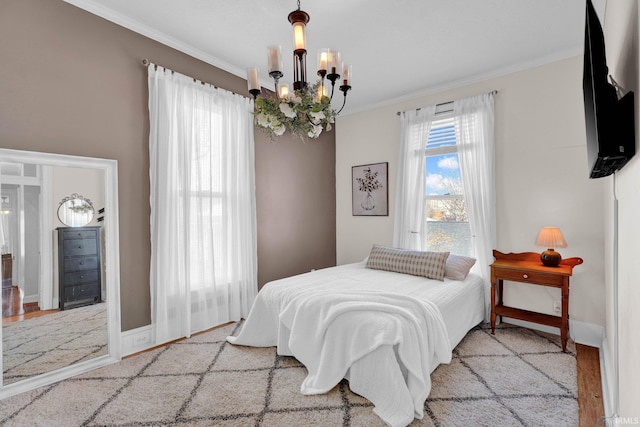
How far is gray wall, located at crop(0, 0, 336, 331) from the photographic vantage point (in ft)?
7.16

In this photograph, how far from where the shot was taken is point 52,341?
2.35m

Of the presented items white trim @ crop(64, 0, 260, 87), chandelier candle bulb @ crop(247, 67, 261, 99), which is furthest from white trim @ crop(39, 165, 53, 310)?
chandelier candle bulb @ crop(247, 67, 261, 99)

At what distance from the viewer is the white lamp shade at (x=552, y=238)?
9.48ft

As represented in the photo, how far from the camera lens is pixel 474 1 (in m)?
2.39

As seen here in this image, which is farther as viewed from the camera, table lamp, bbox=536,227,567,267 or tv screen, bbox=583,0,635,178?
table lamp, bbox=536,227,567,267

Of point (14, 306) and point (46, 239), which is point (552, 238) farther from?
point (14, 306)

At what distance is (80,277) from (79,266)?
0.28 ft

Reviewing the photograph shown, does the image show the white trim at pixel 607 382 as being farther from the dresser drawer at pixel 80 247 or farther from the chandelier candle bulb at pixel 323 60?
the dresser drawer at pixel 80 247

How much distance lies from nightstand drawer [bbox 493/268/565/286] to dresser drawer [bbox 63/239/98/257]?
3.59m

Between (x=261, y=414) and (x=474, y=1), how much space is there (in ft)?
10.6

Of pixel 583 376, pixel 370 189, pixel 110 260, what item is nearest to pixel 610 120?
pixel 583 376

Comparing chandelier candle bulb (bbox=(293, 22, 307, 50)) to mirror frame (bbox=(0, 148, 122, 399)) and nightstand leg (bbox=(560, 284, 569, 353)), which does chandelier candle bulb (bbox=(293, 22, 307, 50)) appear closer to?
mirror frame (bbox=(0, 148, 122, 399))

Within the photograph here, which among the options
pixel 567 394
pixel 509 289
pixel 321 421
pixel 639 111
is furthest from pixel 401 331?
pixel 509 289

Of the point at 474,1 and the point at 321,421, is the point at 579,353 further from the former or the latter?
the point at 474,1
